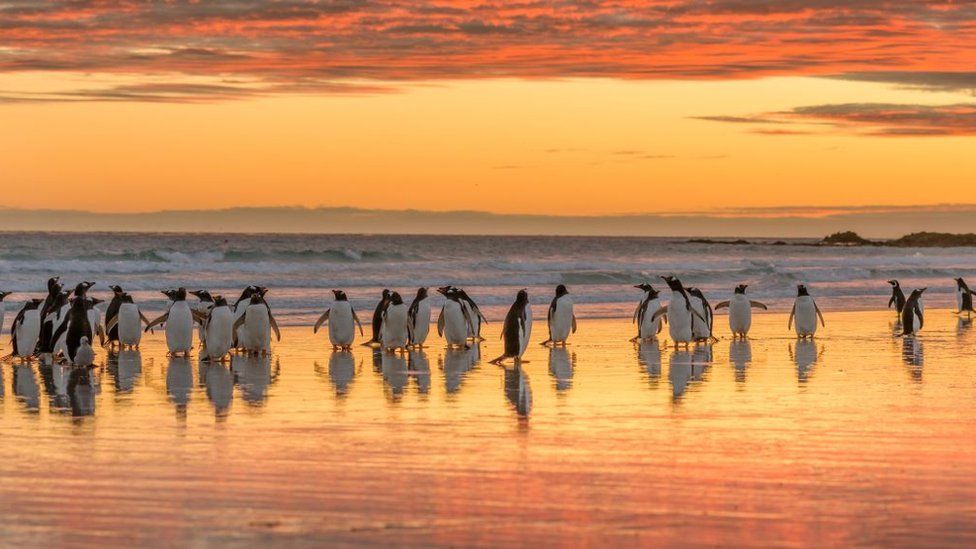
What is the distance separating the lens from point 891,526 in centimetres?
738

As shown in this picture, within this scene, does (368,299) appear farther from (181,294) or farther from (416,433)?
(416,433)

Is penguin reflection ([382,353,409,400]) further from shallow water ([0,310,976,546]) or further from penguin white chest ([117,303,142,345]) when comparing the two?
penguin white chest ([117,303,142,345])

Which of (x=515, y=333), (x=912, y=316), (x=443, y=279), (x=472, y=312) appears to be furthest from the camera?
(x=443, y=279)

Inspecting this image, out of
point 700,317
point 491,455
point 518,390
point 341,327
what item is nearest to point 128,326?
point 341,327

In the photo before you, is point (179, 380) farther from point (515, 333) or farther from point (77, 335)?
point (515, 333)

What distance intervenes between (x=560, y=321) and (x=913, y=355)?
4.76 meters

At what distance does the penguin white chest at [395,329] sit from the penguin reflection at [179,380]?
2771mm

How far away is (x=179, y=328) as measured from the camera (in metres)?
18.3

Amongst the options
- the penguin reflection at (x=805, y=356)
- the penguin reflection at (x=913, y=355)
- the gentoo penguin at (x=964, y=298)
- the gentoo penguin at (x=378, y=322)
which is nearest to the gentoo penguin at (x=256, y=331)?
the gentoo penguin at (x=378, y=322)

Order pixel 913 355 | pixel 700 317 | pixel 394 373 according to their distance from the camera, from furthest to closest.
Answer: pixel 700 317 < pixel 913 355 < pixel 394 373

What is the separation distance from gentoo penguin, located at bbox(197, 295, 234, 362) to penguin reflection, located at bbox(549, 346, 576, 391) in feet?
12.8

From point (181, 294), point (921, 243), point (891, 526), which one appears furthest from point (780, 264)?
point (921, 243)

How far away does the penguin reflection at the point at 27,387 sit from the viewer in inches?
504

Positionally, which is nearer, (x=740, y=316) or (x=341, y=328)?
(x=341, y=328)
